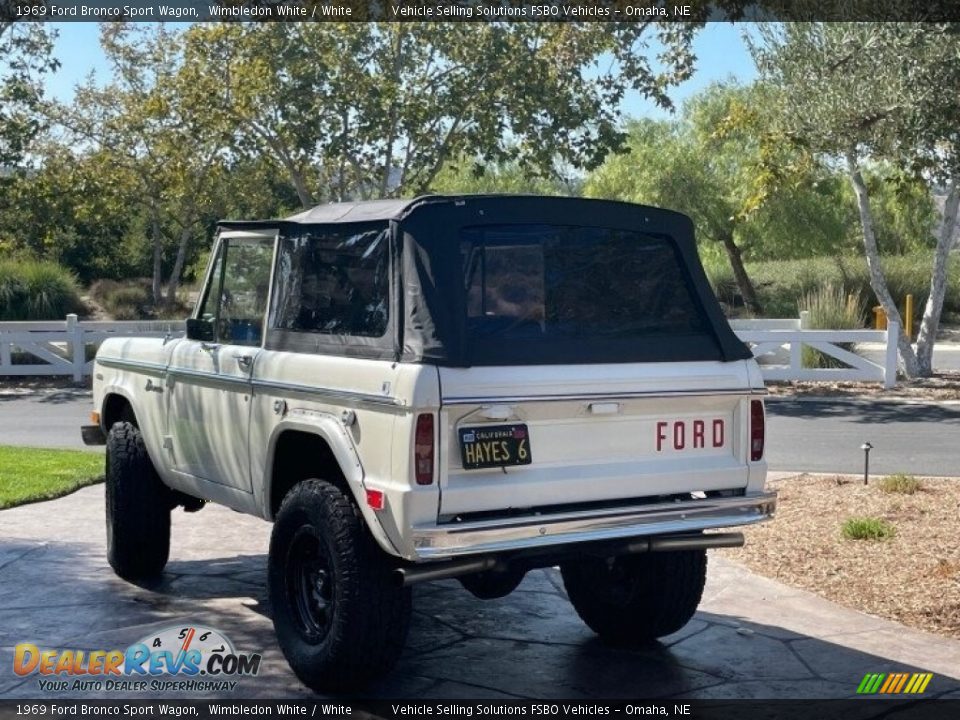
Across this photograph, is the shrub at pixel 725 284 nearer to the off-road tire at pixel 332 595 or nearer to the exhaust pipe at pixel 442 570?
the off-road tire at pixel 332 595

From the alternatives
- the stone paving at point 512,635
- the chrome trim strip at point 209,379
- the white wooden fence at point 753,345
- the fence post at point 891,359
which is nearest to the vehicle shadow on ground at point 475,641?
the stone paving at point 512,635

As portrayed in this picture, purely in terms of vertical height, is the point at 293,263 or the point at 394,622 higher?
the point at 293,263

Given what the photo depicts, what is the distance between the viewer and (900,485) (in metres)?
9.62

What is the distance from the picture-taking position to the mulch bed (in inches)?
275

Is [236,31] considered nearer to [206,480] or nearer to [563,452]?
[206,480]

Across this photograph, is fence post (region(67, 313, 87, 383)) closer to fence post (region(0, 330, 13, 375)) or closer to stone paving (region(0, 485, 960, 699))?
fence post (region(0, 330, 13, 375))

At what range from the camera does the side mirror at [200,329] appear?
6832 millimetres

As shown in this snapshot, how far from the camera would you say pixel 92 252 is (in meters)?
39.7

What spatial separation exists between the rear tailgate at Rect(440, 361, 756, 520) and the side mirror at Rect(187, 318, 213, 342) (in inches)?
84.9

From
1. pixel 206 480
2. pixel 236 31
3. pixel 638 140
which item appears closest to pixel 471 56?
pixel 236 31

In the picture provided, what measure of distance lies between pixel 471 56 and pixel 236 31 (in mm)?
3847

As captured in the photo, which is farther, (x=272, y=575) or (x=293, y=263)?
(x=293, y=263)

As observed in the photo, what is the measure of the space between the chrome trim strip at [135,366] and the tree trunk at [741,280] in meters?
28.8

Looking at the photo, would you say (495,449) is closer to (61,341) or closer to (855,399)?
(855,399)
